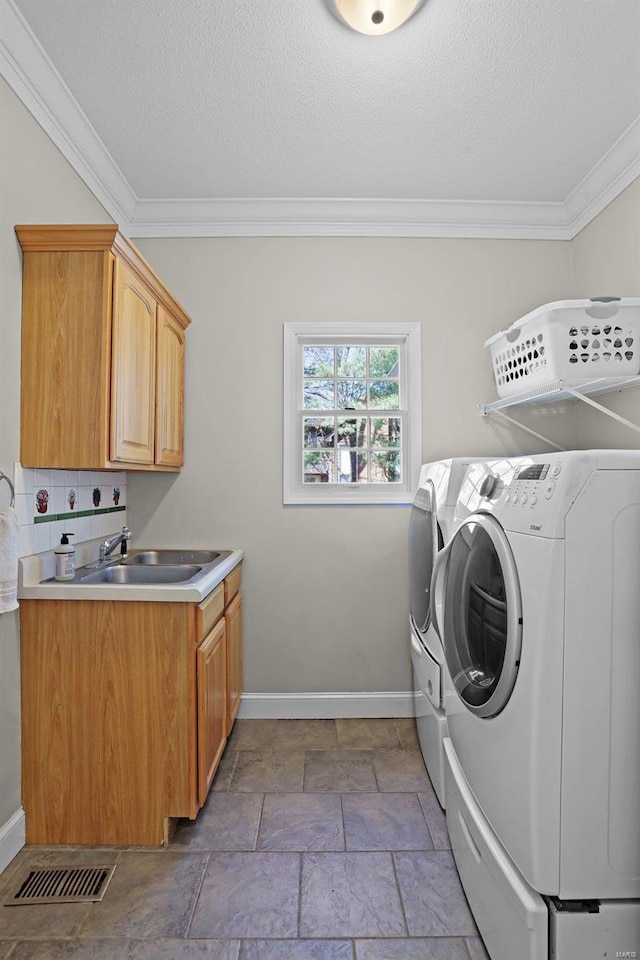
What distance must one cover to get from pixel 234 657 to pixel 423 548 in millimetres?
1083

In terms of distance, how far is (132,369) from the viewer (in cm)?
218

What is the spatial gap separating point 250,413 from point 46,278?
1233 millimetres

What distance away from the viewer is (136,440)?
7.36 ft

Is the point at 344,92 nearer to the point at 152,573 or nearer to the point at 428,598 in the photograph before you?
the point at 428,598

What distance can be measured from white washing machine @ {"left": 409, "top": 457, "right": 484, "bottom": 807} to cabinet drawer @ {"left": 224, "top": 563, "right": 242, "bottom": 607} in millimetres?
860

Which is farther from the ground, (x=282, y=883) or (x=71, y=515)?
(x=71, y=515)

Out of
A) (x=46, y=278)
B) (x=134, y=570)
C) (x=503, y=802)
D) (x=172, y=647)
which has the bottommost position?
(x=503, y=802)

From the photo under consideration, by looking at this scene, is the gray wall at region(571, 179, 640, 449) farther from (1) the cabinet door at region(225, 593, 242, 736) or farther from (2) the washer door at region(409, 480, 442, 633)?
(1) the cabinet door at region(225, 593, 242, 736)

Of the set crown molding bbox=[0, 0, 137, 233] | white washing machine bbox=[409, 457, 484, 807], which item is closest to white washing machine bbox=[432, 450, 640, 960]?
white washing machine bbox=[409, 457, 484, 807]

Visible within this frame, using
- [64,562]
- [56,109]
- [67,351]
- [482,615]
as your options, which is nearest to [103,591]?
[64,562]

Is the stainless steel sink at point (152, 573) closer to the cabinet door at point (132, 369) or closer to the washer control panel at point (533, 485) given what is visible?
the cabinet door at point (132, 369)

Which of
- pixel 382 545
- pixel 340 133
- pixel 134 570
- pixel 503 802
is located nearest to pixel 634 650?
pixel 503 802

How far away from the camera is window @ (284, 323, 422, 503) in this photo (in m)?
3.02

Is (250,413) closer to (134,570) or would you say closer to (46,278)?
(134,570)
